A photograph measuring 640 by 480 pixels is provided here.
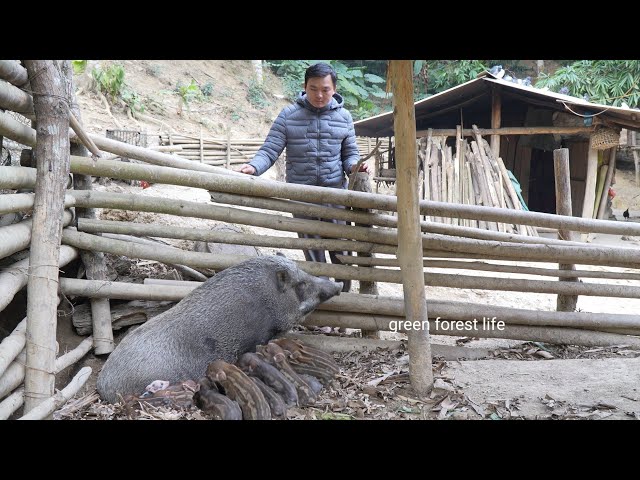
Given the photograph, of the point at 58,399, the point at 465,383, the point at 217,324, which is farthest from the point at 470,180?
the point at 58,399

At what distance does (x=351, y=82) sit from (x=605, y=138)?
467 inches

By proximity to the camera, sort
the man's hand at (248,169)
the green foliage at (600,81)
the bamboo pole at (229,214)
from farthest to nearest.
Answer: the green foliage at (600,81) < the man's hand at (248,169) < the bamboo pole at (229,214)

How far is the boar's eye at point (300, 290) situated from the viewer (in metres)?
4.21

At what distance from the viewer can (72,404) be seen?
336cm

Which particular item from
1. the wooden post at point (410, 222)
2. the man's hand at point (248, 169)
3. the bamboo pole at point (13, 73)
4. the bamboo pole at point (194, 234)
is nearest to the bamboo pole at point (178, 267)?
the bamboo pole at point (194, 234)

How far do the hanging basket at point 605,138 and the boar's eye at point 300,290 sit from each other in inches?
346

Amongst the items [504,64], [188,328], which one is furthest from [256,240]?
[504,64]

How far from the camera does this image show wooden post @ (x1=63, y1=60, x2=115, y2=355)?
4.32 metres

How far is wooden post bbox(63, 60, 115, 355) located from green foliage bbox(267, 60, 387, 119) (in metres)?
15.8

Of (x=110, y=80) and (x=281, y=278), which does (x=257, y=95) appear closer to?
(x=110, y=80)

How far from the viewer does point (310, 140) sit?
4961mm

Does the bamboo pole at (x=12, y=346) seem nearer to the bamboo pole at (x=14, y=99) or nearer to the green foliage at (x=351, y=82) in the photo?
the bamboo pole at (x=14, y=99)

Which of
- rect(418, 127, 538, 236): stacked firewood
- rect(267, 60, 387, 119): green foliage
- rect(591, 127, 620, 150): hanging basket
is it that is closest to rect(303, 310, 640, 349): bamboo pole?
rect(418, 127, 538, 236): stacked firewood

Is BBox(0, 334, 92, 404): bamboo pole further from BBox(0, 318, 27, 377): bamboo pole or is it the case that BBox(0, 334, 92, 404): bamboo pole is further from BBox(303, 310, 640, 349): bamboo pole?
BBox(303, 310, 640, 349): bamboo pole
